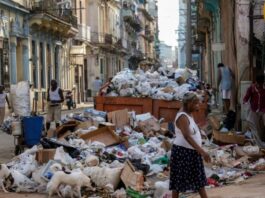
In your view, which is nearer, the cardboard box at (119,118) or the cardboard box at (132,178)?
the cardboard box at (132,178)

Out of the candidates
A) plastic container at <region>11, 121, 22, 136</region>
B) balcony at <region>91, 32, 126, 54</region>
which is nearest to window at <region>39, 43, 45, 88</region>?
balcony at <region>91, 32, 126, 54</region>

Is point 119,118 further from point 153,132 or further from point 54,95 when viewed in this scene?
point 54,95

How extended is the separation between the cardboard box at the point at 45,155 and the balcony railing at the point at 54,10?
2436 centimetres

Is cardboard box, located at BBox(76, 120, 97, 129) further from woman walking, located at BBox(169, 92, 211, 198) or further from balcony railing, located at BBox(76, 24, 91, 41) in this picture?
balcony railing, located at BBox(76, 24, 91, 41)

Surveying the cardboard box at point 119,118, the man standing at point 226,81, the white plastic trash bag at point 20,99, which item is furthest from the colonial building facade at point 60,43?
the cardboard box at point 119,118

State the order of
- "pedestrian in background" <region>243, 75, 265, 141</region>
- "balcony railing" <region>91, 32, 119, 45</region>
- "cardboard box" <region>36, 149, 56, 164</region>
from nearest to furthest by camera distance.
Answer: "cardboard box" <region>36, 149, 56, 164</region>, "pedestrian in background" <region>243, 75, 265, 141</region>, "balcony railing" <region>91, 32, 119, 45</region>

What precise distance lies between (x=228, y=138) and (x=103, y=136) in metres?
2.46

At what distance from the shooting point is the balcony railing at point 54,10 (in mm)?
34438

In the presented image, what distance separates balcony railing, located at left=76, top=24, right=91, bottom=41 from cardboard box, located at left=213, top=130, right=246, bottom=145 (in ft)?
111

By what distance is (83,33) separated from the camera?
47875 millimetres

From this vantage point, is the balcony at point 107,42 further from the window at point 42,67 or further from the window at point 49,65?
the window at point 42,67

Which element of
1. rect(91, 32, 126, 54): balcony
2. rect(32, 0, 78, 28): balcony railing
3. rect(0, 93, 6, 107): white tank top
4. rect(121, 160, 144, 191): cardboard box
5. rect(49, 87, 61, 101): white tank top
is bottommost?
rect(121, 160, 144, 191): cardboard box

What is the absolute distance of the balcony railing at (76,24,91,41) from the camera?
46.7 metres

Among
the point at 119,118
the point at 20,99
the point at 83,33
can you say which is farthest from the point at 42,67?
the point at 119,118
